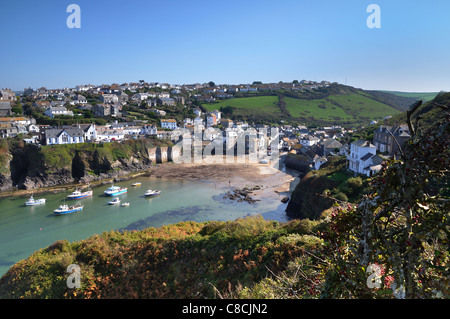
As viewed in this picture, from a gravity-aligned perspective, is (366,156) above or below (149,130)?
below

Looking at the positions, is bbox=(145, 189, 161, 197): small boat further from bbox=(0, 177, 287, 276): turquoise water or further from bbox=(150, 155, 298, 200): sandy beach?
bbox=(150, 155, 298, 200): sandy beach

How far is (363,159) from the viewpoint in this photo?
27031 mm

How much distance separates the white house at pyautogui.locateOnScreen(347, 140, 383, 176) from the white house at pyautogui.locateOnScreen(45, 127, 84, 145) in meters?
45.1

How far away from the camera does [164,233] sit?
1315 cm

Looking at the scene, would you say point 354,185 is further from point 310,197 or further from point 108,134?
point 108,134

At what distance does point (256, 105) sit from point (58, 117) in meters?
70.7

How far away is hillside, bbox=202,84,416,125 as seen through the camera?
9988cm

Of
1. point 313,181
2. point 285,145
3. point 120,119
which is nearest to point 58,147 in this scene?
point 120,119

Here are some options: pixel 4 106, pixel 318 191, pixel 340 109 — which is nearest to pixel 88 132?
pixel 4 106

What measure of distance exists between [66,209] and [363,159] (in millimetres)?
30868

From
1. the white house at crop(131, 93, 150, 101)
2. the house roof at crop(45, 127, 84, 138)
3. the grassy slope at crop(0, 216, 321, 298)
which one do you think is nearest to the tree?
the grassy slope at crop(0, 216, 321, 298)

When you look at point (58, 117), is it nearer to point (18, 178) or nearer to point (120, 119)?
point (120, 119)
